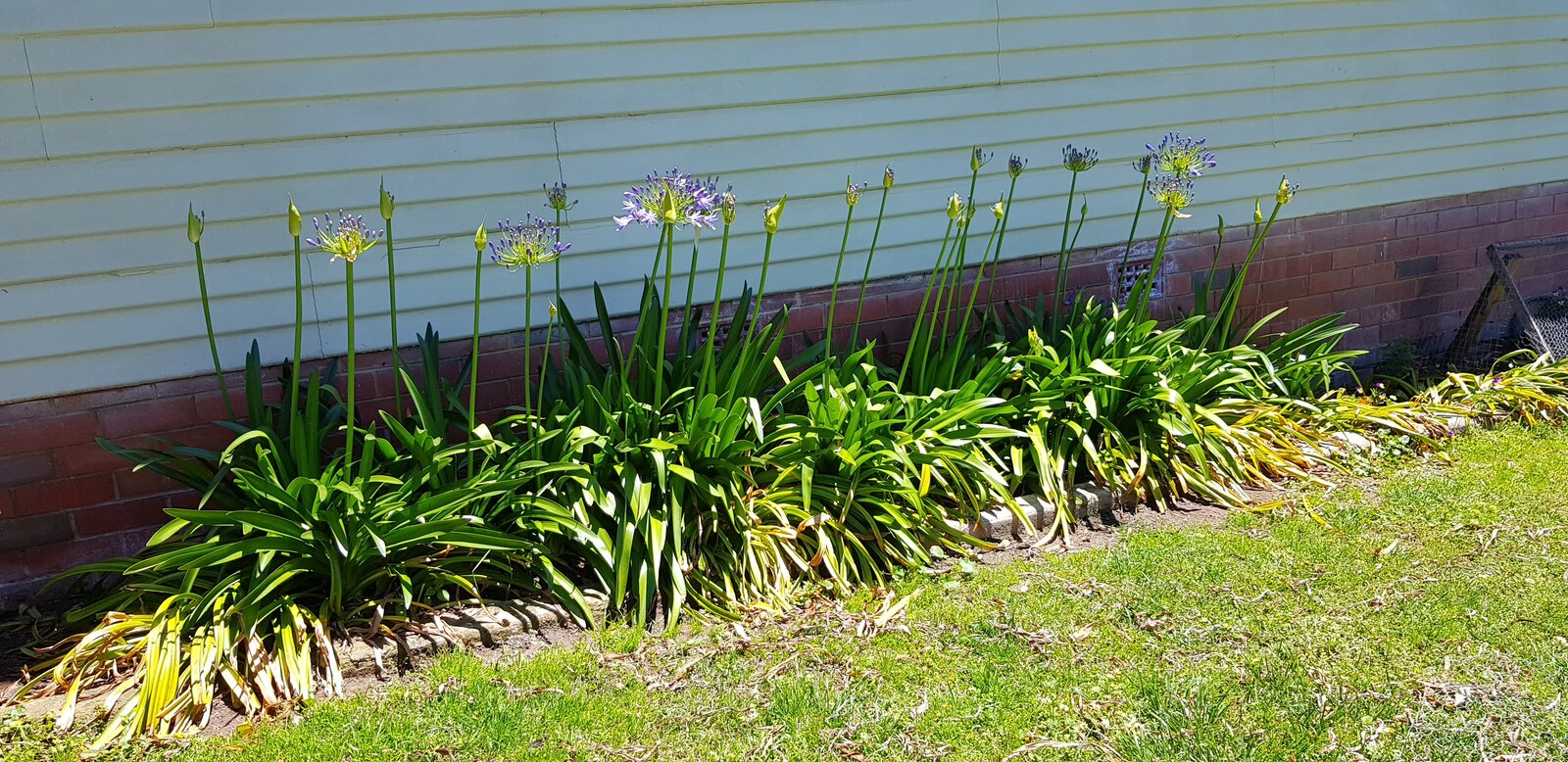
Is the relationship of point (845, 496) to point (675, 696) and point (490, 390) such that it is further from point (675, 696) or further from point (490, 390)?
point (490, 390)

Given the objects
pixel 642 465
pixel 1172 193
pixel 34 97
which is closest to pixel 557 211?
pixel 642 465

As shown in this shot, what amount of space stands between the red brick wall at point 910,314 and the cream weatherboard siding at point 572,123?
12cm

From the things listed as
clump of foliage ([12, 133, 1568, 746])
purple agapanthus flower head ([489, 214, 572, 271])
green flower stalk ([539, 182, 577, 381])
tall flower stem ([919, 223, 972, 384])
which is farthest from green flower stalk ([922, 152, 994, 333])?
purple agapanthus flower head ([489, 214, 572, 271])

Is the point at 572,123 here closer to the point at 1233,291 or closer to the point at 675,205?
the point at 675,205

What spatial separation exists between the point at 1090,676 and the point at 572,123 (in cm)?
287

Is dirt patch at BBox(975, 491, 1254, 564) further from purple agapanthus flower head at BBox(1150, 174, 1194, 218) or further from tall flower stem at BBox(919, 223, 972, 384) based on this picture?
purple agapanthus flower head at BBox(1150, 174, 1194, 218)

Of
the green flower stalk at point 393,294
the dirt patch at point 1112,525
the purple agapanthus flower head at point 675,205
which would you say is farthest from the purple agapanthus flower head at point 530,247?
the dirt patch at point 1112,525

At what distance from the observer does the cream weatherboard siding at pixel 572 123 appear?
4.10 m

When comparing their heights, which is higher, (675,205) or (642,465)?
(675,205)

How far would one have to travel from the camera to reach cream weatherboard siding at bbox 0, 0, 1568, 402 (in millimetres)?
4098

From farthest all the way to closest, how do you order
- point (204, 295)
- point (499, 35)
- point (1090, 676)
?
point (499, 35) → point (204, 295) → point (1090, 676)

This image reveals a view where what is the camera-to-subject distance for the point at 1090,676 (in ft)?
11.0

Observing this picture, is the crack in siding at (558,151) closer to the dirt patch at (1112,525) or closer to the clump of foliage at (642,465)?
the clump of foliage at (642,465)

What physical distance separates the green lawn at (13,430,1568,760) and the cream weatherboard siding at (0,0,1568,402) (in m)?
1.76
